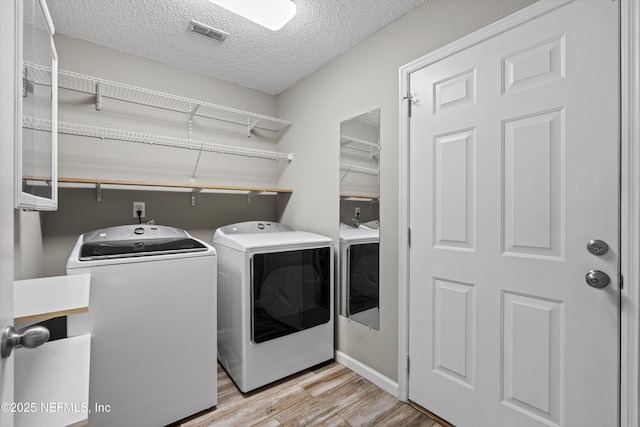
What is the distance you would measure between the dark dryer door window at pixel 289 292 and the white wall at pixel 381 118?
260mm

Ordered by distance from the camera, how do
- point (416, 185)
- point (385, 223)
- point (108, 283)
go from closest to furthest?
point (108, 283) < point (416, 185) < point (385, 223)

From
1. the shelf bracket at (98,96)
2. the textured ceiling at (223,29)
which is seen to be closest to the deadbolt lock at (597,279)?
the textured ceiling at (223,29)

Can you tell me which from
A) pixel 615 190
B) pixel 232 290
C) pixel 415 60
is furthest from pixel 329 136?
pixel 615 190

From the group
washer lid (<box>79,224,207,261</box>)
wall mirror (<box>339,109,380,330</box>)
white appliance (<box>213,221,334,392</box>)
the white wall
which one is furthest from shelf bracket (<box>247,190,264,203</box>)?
wall mirror (<box>339,109,380,330</box>)

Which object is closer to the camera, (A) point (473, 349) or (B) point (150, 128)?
(A) point (473, 349)

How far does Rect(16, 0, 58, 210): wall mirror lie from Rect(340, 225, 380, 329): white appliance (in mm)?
1661

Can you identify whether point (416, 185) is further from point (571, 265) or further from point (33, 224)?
point (33, 224)

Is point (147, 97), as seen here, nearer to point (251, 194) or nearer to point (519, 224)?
point (251, 194)

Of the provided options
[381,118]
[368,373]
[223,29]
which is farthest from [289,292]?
[223,29]

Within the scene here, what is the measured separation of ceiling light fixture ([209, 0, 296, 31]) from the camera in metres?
1.62

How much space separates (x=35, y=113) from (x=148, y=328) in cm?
106

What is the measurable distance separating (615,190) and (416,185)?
828mm

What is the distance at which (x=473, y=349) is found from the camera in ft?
4.84

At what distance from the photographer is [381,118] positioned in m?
1.92
